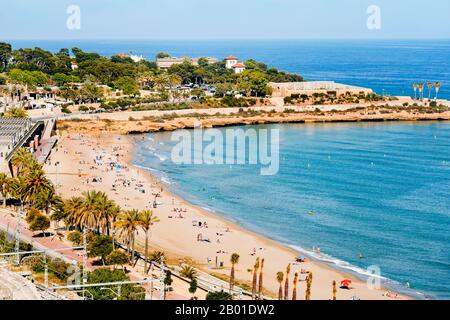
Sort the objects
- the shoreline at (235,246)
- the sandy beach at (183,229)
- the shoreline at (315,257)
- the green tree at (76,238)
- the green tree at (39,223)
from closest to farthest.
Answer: the shoreline at (235,246) < the shoreline at (315,257) < the sandy beach at (183,229) < the green tree at (76,238) < the green tree at (39,223)

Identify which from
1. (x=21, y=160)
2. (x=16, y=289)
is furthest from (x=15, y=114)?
(x=16, y=289)

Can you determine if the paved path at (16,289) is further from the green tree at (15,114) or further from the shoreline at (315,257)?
the green tree at (15,114)

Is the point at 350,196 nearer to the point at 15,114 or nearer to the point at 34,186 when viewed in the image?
the point at 34,186

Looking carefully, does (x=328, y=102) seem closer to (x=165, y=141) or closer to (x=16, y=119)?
(x=165, y=141)

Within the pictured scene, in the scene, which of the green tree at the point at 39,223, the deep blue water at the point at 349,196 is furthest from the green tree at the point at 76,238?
the deep blue water at the point at 349,196

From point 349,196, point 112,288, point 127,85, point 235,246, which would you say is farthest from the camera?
point 127,85
